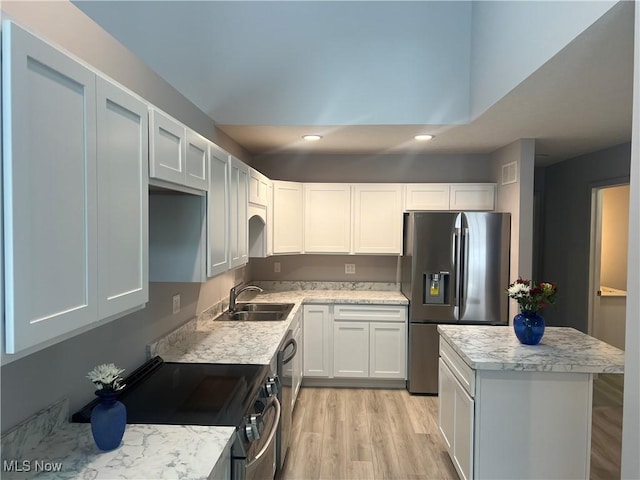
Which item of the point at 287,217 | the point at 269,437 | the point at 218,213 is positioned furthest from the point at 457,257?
the point at 269,437

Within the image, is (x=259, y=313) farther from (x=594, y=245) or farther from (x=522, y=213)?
(x=594, y=245)

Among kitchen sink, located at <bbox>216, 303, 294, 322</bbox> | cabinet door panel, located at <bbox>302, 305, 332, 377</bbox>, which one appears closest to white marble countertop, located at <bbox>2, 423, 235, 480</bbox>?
kitchen sink, located at <bbox>216, 303, 294, 322</bbox>

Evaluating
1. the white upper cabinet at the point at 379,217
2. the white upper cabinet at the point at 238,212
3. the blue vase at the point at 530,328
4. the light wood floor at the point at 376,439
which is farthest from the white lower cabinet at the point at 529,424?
the white upper cabinet at the point at 379,217

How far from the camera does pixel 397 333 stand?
4020 mm

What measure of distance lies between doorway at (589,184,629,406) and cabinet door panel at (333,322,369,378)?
2.11 metres

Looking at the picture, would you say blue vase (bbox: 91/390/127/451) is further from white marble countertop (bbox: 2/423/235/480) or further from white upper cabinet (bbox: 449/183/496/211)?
white upper cabinet (bbox: 449/183/496/211)

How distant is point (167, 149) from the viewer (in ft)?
5.22

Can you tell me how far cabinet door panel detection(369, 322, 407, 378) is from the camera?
4.02 metres

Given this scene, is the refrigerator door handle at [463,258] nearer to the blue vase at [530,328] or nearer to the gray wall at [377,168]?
the gray wall at [377,168]

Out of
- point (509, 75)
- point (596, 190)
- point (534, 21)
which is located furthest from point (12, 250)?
point (596, 190)

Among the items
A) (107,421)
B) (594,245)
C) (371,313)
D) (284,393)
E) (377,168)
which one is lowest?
(284,393)

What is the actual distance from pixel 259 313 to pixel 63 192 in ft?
8.47

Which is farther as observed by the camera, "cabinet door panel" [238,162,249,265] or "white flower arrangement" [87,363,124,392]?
"cabinet door panel" [238,162,249,265]

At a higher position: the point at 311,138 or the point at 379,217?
the point at 311,138
